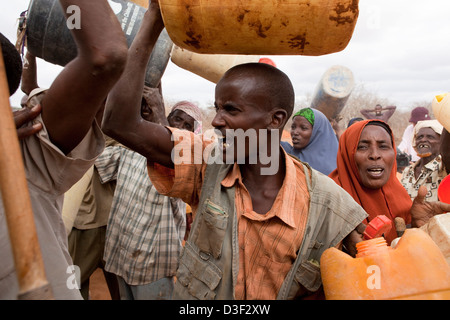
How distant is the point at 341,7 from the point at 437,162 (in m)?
3.17

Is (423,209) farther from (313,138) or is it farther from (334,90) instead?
(334,90)

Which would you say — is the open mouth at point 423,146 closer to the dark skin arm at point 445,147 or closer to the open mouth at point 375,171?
the dark skin arm at point 445,147

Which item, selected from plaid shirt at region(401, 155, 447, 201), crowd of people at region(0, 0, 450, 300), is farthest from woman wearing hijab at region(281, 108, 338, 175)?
crowd of people at region(0, 0, 450, 300)

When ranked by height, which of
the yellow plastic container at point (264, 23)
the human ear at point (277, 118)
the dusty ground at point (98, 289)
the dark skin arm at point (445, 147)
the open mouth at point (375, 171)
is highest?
the yellow plastic container at point (264, 23)

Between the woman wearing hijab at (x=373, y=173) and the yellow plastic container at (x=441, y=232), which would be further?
the woman wearing hijab at (x=373, y=173)

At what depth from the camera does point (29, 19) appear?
6.45 ft

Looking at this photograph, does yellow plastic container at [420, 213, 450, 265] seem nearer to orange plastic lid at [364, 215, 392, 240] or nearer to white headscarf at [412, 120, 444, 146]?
orange plastic lid at [364, 215, 392, 240]

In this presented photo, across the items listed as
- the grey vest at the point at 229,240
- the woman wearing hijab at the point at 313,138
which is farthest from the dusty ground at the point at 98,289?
the grey vest at the point at 229,240

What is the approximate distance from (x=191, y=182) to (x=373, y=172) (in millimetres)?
1369

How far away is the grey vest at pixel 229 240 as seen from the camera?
1.60 metres

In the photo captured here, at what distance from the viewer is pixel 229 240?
164 cm

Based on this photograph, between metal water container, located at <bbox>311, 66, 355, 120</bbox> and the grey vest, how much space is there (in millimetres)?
4595

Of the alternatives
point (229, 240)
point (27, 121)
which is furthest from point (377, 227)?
point (27, 121)

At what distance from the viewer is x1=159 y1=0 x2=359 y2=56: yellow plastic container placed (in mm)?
1195
